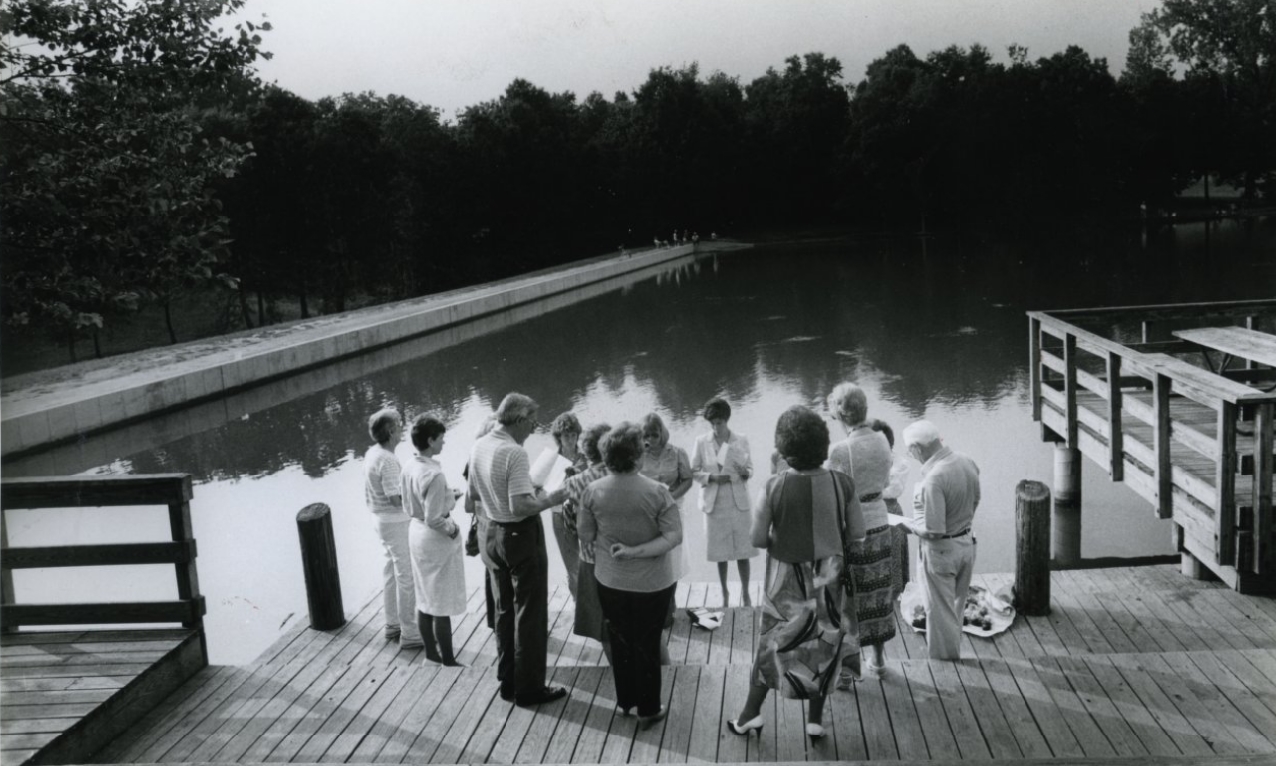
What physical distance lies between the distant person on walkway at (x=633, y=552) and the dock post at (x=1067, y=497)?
21.8 feet

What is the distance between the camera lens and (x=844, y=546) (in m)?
4.21

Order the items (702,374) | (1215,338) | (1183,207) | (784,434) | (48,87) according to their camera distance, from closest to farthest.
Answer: (784,434), (48,87), (1215,338), (702,374), (1183,207)

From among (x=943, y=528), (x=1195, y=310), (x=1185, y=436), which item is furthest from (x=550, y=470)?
(x=1195, y=310)

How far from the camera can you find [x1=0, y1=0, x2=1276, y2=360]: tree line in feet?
20.2

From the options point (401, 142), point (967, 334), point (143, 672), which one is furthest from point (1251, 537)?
point (401, 142)

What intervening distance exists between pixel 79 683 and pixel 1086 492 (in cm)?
952

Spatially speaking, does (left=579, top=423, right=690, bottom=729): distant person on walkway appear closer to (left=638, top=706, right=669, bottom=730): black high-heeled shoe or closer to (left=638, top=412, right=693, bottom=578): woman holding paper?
(left=638, top=706, right=669, bottom=730): black high-heeled shoe

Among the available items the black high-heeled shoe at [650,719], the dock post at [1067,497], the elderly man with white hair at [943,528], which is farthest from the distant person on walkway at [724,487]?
the dock post at [1067,497]

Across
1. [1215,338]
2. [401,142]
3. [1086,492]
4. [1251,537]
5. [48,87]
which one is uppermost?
[401,142]

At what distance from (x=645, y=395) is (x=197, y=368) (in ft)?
24.9

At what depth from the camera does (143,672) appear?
15.4 ft

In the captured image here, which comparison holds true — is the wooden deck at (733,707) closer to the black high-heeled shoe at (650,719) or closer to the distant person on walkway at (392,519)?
the black high-heeled shoe at (650,719)

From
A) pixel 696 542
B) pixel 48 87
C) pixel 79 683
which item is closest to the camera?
pixel 79 683

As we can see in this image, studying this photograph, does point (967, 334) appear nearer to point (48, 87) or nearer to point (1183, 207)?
point (48, 87)
